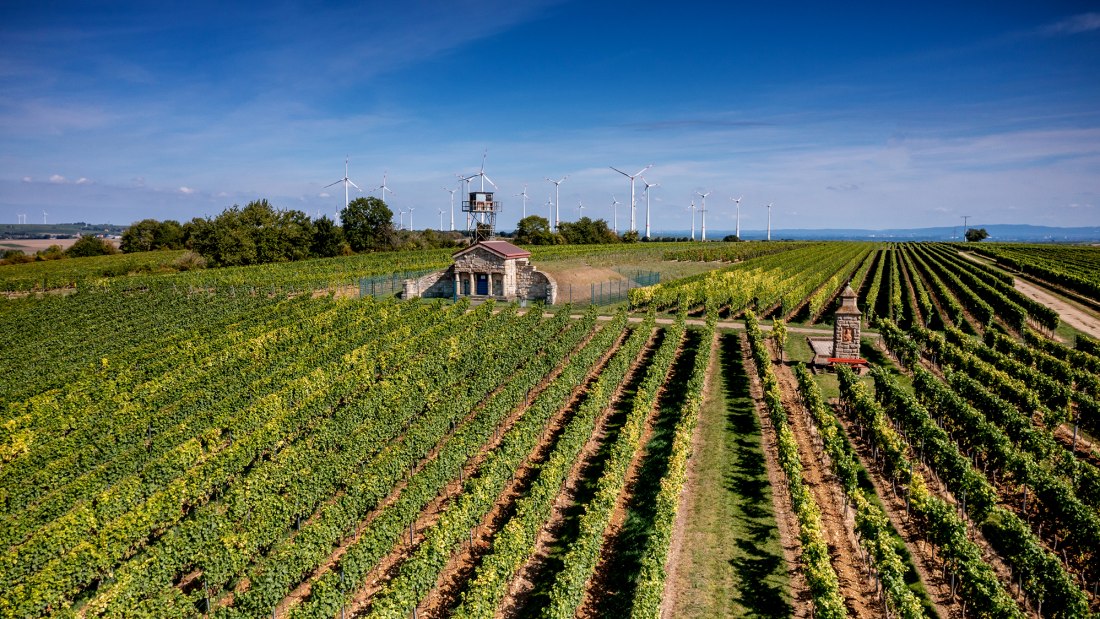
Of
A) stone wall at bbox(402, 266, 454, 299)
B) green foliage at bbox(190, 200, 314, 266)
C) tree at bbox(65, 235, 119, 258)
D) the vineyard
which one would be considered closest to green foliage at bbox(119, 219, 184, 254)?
tree at bbox(65, 235, 119, 258)

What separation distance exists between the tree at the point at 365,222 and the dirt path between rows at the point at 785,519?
278 feet

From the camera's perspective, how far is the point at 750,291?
161ft

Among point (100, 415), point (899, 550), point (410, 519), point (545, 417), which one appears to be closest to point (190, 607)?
point (410, 519)

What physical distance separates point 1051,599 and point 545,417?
1459 cm

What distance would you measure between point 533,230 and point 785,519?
391 ft

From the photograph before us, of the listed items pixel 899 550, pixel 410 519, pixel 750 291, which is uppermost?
pixel 750 291

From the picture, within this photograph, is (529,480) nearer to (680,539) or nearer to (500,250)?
(680,539)

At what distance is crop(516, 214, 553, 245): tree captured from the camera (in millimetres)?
131000

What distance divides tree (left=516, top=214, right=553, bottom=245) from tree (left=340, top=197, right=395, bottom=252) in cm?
3679

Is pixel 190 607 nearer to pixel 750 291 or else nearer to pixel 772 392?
pixel 772 392

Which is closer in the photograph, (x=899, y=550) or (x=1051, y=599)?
(x=1051, y=599)

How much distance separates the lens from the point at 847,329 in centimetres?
3122

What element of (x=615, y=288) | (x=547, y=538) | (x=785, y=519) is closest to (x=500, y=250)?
(x=615, y=288)

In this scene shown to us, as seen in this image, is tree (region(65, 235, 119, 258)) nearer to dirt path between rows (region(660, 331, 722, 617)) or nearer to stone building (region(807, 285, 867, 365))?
dirt path between rows (region(660, 331, 722, 617))
